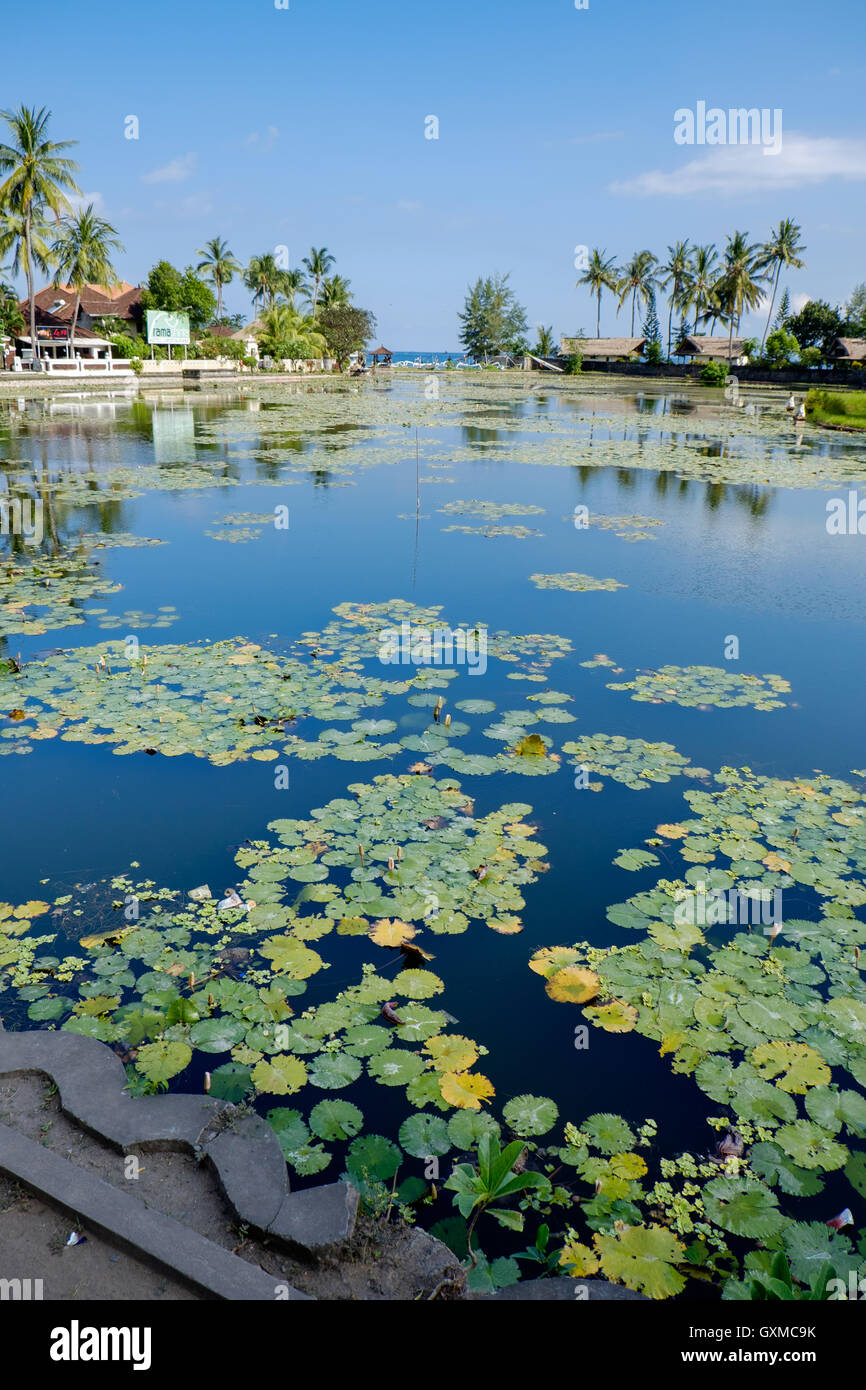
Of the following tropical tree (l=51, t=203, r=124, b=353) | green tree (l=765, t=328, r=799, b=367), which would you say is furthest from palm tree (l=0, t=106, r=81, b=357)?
green tree (l=765, t=328, r=799, b=367)

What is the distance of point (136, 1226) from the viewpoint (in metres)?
2.50

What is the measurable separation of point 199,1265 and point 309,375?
63.2 metres

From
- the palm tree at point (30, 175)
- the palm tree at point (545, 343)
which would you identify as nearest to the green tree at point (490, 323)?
the palm tree at point (545, 343)

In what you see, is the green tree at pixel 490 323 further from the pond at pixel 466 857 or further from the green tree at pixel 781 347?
the pond at pixel 466 857

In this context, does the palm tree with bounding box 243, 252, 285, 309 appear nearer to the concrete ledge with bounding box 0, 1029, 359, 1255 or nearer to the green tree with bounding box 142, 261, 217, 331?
the green tree with bounding box 142, 261, 217, 331

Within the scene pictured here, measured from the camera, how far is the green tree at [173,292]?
52.1 m

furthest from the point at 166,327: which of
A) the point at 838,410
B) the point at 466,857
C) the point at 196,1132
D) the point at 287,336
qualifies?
the point at 196,1132

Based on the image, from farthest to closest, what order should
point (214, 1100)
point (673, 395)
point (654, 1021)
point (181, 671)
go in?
point (673, 395), point (181, 671), point (654, 1021), point (214, 1100)

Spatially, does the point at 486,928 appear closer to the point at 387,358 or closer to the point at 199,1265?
the point at 199,1265

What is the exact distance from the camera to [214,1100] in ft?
10.2

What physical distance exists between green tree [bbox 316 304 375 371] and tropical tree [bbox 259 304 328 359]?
3.78 meters

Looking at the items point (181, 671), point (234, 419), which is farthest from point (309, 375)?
point (181, 671)

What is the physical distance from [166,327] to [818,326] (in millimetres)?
47402

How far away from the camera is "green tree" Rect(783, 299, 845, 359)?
2446 inches
